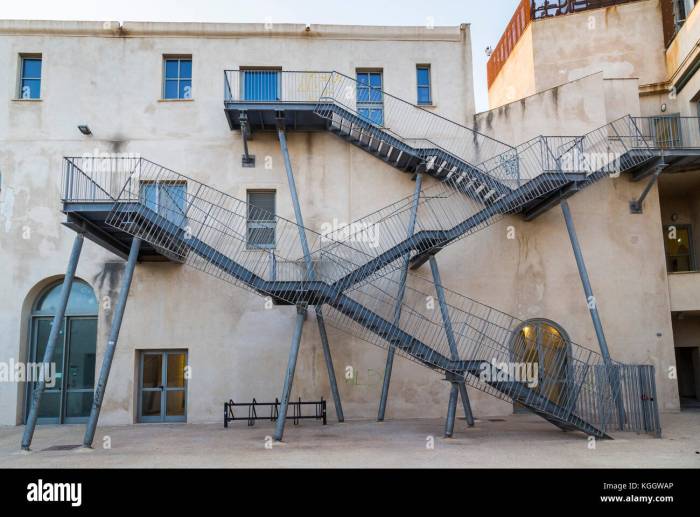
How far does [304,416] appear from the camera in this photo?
1722cm

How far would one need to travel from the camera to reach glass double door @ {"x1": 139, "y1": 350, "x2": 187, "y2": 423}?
17.8 meters

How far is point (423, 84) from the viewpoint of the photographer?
19859mm

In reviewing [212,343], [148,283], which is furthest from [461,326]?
[148,283]

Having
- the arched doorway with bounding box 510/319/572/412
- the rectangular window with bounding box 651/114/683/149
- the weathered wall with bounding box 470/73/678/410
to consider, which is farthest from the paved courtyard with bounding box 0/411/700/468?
the rectangular window with bounding box 651/114/683/149

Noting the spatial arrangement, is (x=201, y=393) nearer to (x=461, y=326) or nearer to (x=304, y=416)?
(x=304, y=416)

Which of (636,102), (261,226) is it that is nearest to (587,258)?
(636,102)

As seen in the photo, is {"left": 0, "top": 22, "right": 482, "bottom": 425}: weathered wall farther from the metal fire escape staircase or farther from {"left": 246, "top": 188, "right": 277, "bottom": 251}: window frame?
the metal fire escape staircase

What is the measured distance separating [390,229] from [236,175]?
16.4 feet

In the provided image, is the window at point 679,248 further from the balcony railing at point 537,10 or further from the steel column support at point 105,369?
the steel column support at point 105,369

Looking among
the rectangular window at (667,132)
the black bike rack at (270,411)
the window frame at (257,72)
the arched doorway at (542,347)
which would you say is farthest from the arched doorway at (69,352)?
the rectangular window at (667,132)

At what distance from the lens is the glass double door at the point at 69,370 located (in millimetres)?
17812

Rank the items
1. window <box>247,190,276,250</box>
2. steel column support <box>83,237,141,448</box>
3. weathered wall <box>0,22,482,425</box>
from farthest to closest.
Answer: window <box>247,190,276,250</box>
weathered wall <box>0,22,482,425</box>
steel column support <box>83,237,141,448</box>

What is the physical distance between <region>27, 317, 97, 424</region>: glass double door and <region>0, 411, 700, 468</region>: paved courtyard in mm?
1110

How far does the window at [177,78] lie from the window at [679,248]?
1723cm
